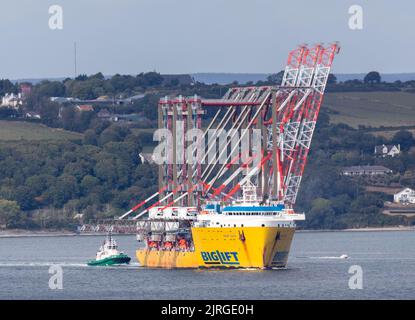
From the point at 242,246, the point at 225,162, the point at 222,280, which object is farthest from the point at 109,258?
the point at 222,280

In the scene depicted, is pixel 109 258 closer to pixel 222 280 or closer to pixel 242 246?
pixel 242 246

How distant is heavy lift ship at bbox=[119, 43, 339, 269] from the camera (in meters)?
107

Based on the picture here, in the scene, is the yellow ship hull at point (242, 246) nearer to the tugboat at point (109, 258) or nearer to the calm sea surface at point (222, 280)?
the calm sea surface at point (222, 280)

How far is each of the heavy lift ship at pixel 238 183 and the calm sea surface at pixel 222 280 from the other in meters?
1.67

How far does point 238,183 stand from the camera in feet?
391

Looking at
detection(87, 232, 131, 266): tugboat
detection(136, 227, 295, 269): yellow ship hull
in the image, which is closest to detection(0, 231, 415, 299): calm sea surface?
detection(87, 232, 131, 266): tugboat

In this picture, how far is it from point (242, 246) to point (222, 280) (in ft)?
20.3

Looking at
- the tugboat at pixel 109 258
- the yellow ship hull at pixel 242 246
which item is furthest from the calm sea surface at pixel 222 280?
the yellow ship hull at pixel 242 246

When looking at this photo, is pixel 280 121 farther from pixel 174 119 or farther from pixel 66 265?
pixel 66 265

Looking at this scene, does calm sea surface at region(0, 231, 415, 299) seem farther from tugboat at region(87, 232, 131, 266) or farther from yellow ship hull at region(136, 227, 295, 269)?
yellow ship hull at region(136, 227, 295, 269)

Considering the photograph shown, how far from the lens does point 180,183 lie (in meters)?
124

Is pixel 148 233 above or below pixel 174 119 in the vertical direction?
below
